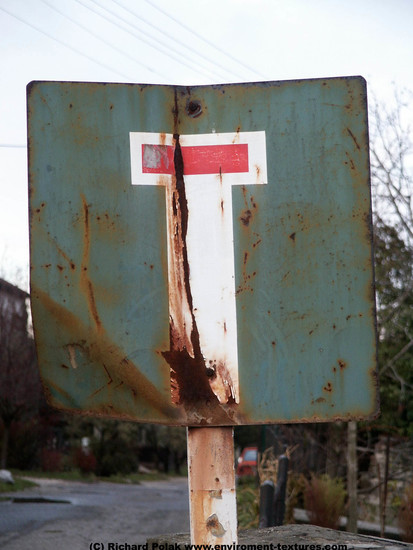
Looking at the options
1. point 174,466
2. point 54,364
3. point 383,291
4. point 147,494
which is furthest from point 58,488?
point 54,364

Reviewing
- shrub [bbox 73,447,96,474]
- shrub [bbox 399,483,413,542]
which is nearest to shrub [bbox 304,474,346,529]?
shrub [bbox 399,483,413,542]

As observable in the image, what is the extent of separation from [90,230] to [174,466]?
3446 centimetres

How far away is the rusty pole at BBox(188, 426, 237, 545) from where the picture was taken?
5.39ft

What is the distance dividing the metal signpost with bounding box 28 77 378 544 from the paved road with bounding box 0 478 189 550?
20.4 ft

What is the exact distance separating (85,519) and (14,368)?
12.1 m

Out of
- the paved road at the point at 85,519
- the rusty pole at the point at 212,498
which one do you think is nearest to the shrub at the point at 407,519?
the paved road at the point at 85,519

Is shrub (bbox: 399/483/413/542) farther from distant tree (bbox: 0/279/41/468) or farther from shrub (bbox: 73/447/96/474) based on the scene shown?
shrub (bbox: 73/447/96/474)

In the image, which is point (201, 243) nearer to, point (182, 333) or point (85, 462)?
point (182, 333)

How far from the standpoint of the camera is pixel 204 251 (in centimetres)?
173

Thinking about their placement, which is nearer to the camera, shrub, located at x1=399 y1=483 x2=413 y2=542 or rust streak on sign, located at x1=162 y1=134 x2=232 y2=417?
rust streak on sign, located at x1=162 y1=134 x2=232 y2=417

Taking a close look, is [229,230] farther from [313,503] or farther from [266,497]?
[313,503]

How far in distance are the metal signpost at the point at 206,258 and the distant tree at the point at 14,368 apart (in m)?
22.5

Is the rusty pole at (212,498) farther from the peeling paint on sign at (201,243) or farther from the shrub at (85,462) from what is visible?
the shrub at (85,462)

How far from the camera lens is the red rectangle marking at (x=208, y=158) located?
5.70 feet
